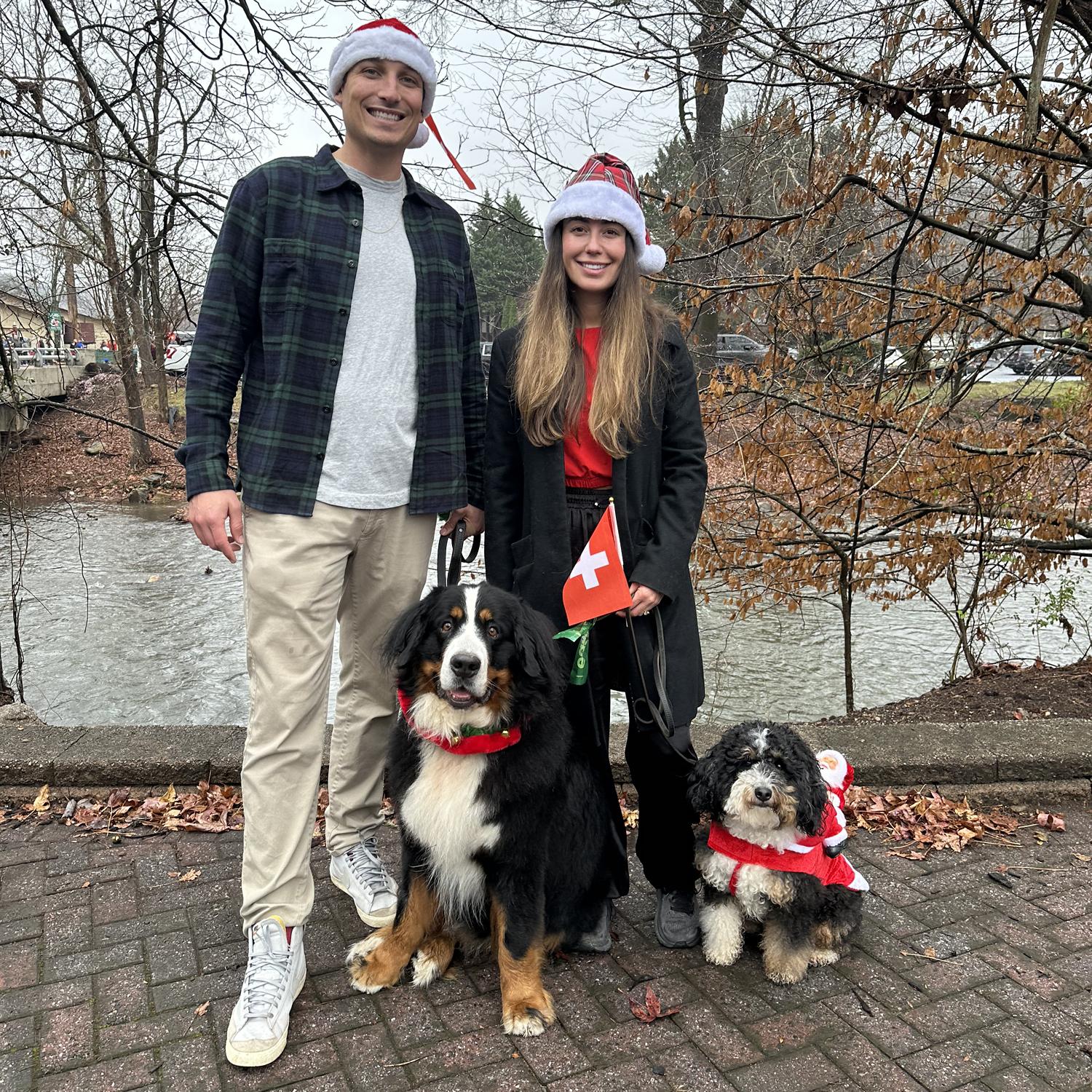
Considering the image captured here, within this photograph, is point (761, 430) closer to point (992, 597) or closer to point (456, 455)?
point (992, 597)

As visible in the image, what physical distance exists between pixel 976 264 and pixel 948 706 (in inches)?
100

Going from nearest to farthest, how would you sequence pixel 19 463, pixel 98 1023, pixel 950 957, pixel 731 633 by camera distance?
pixel 98 1023, pixel 950 957, pixel 19 463, pixel 731 633

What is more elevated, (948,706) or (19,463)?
(19,463)

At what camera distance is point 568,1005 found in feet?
8.75

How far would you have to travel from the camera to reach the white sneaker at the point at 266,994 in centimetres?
236

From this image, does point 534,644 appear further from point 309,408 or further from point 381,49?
point 381,49

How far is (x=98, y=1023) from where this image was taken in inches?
98.0

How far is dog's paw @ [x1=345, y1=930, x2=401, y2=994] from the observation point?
2678 mm

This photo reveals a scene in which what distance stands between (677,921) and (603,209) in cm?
231

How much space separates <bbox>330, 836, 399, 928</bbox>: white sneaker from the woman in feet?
2.23

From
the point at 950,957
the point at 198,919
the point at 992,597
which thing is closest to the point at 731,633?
the point at 992,597

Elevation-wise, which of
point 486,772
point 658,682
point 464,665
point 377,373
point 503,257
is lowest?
point 486,772

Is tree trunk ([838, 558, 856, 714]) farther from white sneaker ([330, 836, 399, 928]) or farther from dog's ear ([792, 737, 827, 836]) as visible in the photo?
white sneaker ([330, 836, 399, 928])

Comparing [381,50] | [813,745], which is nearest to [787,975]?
[813,745]
